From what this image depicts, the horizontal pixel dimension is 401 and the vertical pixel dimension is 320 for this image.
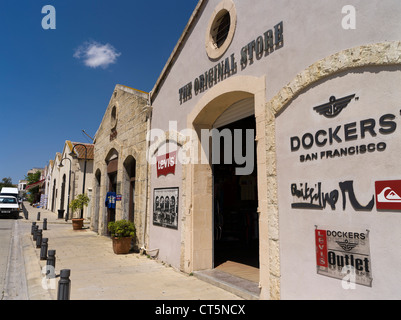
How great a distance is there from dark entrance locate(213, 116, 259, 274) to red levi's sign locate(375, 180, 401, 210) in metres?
4.74

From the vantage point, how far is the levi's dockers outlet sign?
301 centimetres

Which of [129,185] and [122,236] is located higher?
[129,185]

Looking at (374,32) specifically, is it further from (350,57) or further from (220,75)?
(220,75)

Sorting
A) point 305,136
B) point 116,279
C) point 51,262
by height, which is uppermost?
point 305,136

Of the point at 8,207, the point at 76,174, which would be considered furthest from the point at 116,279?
the point at 8,207

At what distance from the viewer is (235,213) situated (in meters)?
9.81

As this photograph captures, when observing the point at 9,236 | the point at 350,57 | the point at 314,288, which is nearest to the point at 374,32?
the point at 350,57

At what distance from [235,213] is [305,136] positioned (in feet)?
20.5

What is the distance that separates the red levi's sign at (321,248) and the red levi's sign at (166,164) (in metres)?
4.42

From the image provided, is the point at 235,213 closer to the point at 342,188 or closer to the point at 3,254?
the point at 342,188

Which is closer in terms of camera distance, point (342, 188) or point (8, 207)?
point (342, 188)

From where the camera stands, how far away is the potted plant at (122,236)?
8930mm

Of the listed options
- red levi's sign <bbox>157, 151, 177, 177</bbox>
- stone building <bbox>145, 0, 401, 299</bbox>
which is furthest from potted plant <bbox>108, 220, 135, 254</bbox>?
stone building <bbox>145, 0, 401, 299</bbox>
